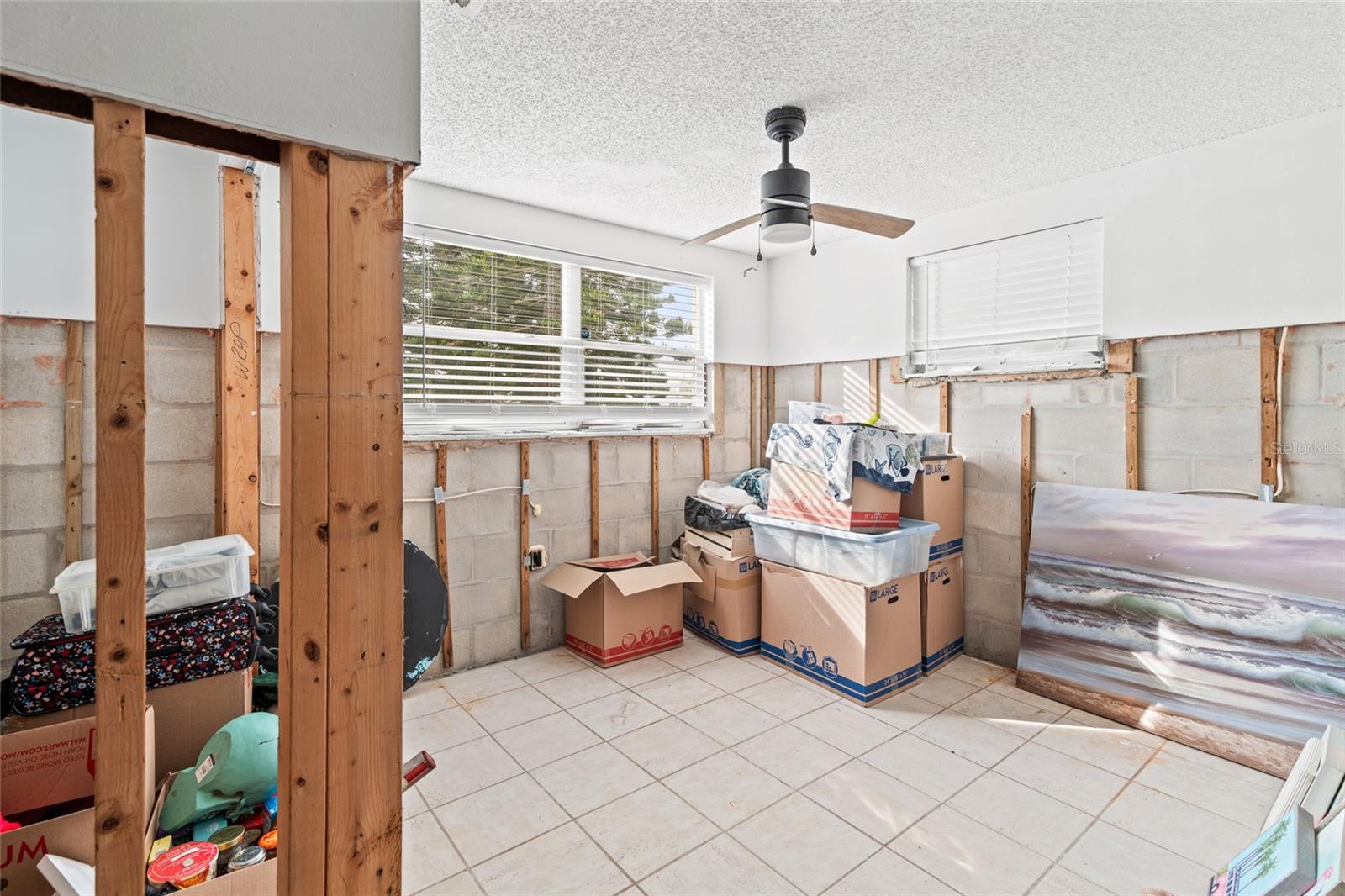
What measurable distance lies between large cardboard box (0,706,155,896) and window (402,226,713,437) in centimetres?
187

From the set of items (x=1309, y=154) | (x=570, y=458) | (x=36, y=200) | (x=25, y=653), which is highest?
(x=1309, y=154)

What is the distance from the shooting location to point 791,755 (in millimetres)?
2625

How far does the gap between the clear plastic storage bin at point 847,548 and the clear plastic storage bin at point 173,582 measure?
8.15 feet

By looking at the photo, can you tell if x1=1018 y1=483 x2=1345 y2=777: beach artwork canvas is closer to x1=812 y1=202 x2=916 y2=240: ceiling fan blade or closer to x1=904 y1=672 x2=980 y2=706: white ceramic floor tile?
x1=904 y1=672 x2=980 y2=706: white ceramic floor tile

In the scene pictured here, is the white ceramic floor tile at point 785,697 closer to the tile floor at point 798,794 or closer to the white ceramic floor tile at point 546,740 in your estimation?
the tile floor at point 798,794

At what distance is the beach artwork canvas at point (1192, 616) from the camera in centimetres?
248

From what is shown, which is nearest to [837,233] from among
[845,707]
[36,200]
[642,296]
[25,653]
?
[642,296]

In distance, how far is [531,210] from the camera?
367 centimetres

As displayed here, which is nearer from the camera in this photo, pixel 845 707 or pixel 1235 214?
pixel 1235 214

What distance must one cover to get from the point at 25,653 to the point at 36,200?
1.61m

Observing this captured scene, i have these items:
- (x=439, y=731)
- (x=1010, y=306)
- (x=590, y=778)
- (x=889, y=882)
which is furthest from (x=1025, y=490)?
(x=439, y=731)

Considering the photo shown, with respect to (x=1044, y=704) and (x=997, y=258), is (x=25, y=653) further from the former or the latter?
(x=997, y=258)

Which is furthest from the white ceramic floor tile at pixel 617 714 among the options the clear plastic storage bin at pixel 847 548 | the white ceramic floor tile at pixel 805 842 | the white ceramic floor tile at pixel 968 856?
the white ceramic floor tile at pixel 968 856

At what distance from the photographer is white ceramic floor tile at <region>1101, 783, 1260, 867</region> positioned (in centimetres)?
203
